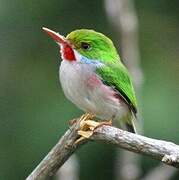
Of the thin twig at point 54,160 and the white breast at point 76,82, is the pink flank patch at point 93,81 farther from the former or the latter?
the thin twig at point 54,160

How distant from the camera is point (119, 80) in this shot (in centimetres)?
593

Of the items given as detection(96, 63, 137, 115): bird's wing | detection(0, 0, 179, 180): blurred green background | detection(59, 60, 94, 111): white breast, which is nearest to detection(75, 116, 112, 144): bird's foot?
detection(59, 60, 94, 111): white breast

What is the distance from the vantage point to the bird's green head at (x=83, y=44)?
5.79m

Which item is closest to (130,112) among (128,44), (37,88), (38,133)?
(128,44)

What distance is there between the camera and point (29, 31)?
8.71 m

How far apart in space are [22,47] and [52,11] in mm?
312

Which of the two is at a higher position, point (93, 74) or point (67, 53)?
point (67, 53)

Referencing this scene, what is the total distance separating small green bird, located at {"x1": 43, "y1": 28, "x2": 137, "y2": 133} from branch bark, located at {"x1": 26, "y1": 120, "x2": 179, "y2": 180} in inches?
7.9

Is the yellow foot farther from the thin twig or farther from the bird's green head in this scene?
the bird's green head

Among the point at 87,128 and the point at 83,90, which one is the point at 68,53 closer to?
the point at 83,90

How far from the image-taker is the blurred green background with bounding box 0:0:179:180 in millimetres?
7688

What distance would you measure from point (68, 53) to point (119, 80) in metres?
0.29

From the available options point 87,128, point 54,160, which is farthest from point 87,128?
point 54,160

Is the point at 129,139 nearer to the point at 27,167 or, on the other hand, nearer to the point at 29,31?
the point at 27,167
